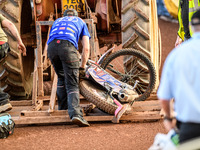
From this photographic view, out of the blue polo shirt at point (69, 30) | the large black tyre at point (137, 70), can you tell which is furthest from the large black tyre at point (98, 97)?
the large black tyre at point (137, 70)

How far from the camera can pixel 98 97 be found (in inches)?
207

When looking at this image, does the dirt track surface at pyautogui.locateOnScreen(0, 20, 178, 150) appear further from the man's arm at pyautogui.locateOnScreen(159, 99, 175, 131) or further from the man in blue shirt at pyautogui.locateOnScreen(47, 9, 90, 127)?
the man's arm at pyautogui.locateOnScreen(159, 99, 175, 131)

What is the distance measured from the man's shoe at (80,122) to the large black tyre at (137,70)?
1153mm

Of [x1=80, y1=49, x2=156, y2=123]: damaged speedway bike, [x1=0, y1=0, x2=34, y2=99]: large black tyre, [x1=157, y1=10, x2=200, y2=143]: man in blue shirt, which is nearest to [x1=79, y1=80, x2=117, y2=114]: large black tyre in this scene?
[x1=80, y1=49, x2=156, y2=123]: damaged speedway bike

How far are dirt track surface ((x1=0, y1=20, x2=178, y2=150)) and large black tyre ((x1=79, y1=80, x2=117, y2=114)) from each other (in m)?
0.22

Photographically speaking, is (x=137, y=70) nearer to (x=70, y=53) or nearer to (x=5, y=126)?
(x=70, y=53)

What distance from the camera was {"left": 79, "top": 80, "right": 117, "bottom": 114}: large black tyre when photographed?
5242 mm

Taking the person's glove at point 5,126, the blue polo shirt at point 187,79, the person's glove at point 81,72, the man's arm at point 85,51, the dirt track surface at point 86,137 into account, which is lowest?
the dirt track surface at point 86,137

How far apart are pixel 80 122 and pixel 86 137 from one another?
47 centimetres

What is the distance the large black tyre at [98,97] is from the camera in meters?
5.24

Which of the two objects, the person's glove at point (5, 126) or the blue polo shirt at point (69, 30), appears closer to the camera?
the person's glove at point (5, 126)

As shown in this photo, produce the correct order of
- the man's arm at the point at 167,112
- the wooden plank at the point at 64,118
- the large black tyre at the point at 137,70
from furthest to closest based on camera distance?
the large black tyre at the point at 137,70 < the wooden plank at the point at 64,118 < the man's arm at the point at 167,112

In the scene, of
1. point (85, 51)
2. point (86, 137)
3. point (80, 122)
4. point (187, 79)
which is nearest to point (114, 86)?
point (85, 51)

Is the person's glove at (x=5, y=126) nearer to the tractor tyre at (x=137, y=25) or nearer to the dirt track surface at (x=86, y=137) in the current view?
the dirt track surface at (x=86, y=137)
